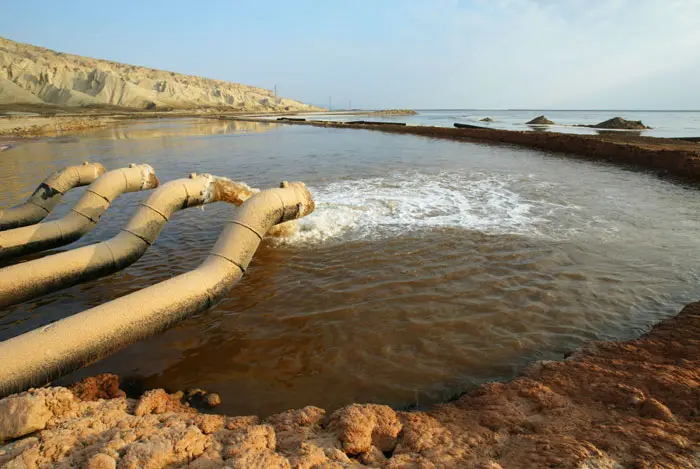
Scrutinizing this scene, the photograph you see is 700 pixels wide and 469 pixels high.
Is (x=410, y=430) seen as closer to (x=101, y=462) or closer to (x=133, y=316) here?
(x=101, y=462)

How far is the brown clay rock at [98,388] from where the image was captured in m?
3.03

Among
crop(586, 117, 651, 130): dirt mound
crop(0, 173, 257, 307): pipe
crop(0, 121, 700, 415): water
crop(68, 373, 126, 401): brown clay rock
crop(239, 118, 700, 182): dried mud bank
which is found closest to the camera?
crop(68, 373, 126, 401): brown clay rock

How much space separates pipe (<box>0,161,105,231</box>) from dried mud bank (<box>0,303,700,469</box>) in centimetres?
575

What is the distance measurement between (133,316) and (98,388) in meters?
0.69

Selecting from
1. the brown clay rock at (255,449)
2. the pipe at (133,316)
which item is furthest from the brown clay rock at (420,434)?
the pipe at (133,316)

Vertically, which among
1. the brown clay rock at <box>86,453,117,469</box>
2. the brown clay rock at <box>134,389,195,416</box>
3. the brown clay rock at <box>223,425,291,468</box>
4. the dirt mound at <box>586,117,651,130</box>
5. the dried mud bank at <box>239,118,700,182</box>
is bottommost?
the brown clay rock at <box>134,389,195,416</box>

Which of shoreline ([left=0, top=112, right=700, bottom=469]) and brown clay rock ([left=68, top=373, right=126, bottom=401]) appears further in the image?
brown clay rock ([left=68, top=373, right=126, bottom=401])

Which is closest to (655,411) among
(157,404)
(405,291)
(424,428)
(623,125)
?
(424,428)

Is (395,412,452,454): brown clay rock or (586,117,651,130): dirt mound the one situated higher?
(586,117,651,130): dirt mound

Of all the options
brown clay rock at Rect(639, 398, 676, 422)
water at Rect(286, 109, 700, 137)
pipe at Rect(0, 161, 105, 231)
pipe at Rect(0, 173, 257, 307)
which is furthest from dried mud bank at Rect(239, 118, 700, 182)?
pipe at Rect(0, 161, 105, 231)

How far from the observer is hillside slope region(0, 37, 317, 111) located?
66500 millimetres

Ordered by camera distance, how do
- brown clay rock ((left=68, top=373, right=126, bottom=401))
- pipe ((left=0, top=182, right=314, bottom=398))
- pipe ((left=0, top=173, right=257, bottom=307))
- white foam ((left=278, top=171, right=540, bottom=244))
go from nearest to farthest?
pipe ((left=0, top=182, right=314, bottom=398)), brown clay rock ((left=68, top=373, right=126, bottom=401)), pipe ((left=0, top=173, right=257, bottom=307)), white foam ((left=278, top=171, right=540, bottom=244))

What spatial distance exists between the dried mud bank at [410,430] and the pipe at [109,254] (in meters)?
2.17

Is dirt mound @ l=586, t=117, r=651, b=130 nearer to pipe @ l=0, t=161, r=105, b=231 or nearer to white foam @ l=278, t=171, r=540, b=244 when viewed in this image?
white foam @ l=278, t=171, r=540, b=244
